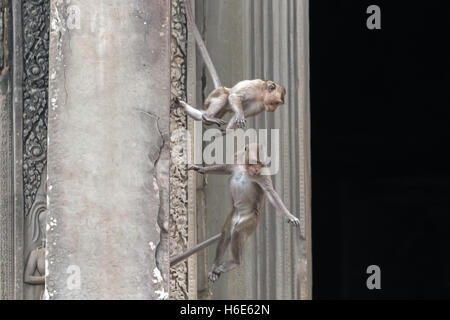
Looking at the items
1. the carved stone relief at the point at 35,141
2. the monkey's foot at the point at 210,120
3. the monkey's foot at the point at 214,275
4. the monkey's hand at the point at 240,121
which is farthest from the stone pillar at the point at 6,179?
the monkey's hand at the point at 240,121

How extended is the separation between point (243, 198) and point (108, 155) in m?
1.30

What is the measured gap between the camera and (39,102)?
36.8 feet

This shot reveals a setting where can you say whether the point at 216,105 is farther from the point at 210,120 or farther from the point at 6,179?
the point at 6,179

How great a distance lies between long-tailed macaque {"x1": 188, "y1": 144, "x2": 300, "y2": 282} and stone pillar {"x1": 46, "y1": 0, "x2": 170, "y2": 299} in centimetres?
65

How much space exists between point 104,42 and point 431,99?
11.7ft

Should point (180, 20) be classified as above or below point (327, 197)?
above

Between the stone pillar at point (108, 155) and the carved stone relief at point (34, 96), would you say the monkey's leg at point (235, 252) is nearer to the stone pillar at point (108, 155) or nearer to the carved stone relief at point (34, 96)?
the stone pillar at point (108, 155)

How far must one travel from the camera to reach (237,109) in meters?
8.57

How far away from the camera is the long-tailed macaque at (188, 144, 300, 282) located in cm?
897

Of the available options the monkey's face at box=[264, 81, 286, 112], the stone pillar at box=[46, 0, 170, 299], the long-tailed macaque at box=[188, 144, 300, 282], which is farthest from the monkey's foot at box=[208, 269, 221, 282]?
the monkey's face at box=[264, 81, 286, 112]

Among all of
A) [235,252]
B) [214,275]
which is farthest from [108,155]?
[235,252]

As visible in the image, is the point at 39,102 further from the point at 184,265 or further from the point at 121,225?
the point at 121,225
